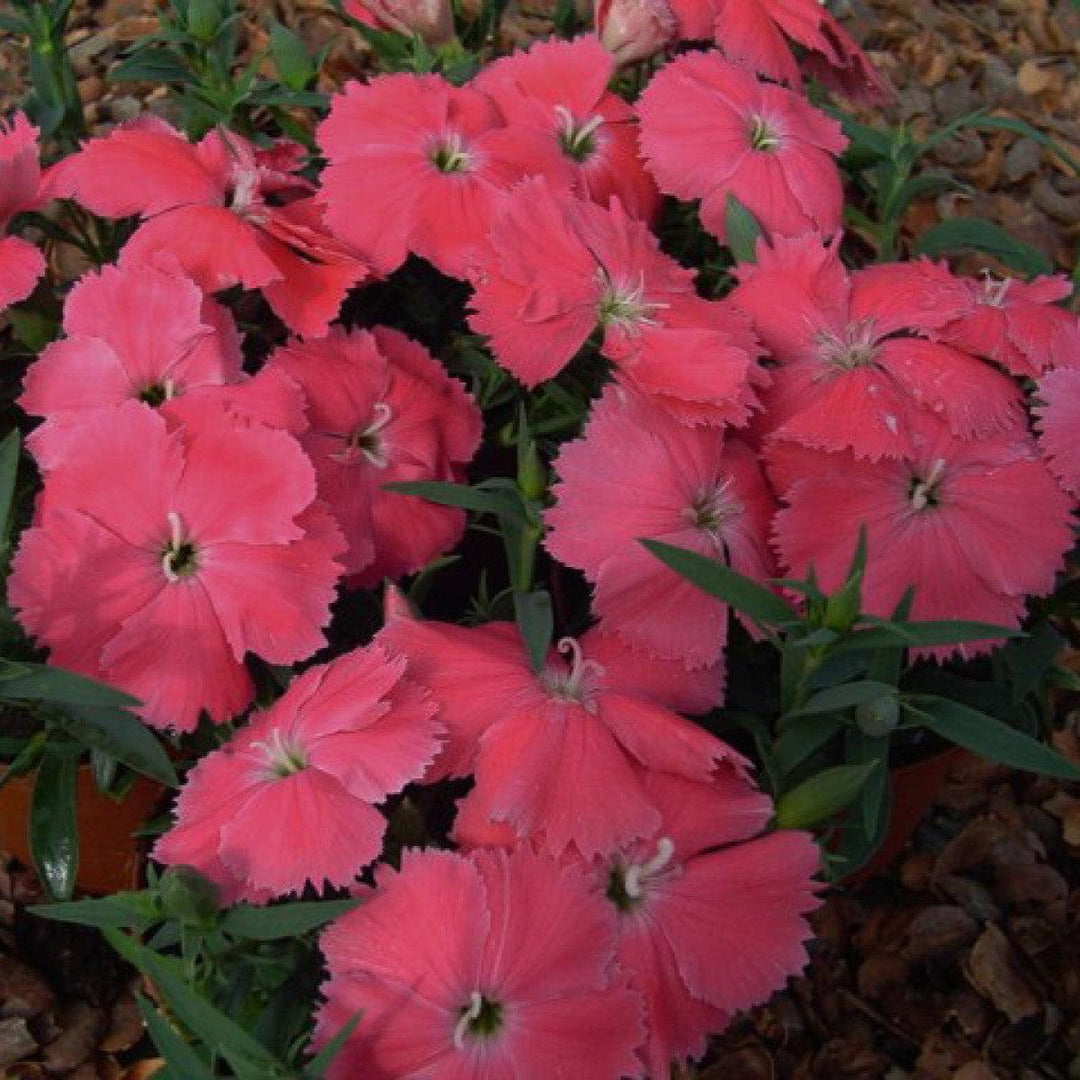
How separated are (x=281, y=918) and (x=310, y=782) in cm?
8

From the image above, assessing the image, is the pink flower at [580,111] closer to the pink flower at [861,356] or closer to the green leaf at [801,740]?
the pink flower at [861,356]

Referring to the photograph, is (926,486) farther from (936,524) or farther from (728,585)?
(728,585)

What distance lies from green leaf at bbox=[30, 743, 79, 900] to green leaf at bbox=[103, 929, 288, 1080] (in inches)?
10.8

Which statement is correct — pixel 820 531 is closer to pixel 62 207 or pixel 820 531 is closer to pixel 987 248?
pixel 987 248

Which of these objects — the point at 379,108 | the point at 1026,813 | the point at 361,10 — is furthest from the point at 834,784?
the point at 361,10

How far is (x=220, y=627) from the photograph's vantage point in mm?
929

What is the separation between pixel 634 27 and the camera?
126 centimetres

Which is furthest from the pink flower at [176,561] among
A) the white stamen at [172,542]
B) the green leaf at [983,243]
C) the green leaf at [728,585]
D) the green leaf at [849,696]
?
the green leaf at [983,243]

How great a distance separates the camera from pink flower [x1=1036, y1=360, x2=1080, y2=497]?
99 cm

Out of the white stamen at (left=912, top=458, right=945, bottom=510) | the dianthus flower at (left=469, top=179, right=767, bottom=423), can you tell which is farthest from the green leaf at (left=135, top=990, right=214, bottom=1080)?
the white stamen at (left=912, top=458, right=945, bottom=510)

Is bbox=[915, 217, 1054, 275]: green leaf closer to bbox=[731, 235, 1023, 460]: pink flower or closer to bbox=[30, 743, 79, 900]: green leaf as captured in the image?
bbox=[731, 235, 1023, 460]: pink flower

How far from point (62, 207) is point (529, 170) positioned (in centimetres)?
44

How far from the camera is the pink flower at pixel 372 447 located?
1024 millimetres

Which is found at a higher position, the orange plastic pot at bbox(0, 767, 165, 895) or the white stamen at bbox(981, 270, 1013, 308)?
the white stamen at bbox(981, 270, 1013, 308)
